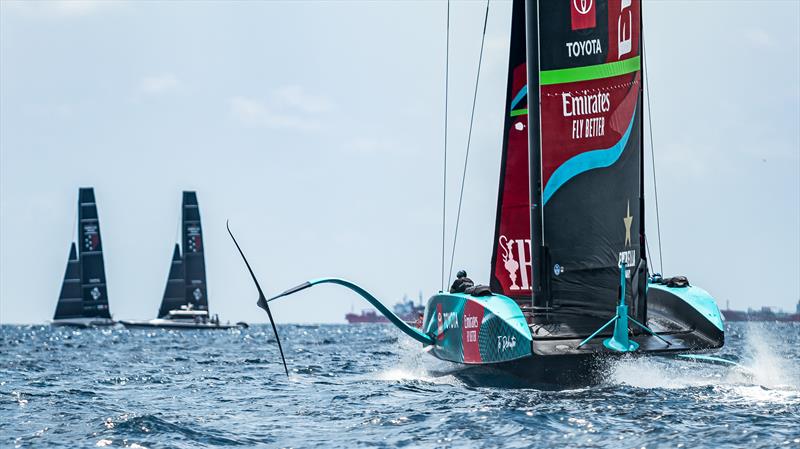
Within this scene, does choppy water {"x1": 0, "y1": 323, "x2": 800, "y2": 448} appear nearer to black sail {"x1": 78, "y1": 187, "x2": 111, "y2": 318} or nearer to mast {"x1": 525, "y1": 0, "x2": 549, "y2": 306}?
mast {"x1": 525, "y1": 0, "x2": 549, "y2": 306}

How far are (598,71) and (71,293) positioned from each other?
173 ft

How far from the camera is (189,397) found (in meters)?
12.7

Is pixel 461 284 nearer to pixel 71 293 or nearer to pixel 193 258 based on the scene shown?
pixel 193 258

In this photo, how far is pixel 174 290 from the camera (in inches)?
2296

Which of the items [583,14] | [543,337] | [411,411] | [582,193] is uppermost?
[583,14]

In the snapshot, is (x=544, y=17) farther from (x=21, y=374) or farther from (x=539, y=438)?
(x=21, y=374)

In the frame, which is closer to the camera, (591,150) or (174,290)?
(591,150)

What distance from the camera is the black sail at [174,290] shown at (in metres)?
58.2

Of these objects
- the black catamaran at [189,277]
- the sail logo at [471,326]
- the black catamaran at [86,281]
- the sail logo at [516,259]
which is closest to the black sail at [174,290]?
the black catamaran at [189,277]

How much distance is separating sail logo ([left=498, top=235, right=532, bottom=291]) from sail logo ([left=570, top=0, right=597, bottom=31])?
14.8 feet

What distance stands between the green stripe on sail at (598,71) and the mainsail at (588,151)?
0.01 meters

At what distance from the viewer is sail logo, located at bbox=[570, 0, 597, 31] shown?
12.1 meters

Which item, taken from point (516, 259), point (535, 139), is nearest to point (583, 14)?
point (535, 139)

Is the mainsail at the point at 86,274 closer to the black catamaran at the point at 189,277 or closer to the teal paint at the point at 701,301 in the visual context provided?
the black catamaran at the point at 189,277
